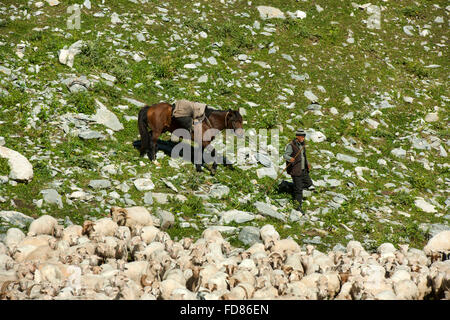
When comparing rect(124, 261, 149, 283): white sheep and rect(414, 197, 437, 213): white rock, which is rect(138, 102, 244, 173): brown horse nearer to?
rect(124, 261, 149, 283): white sheep

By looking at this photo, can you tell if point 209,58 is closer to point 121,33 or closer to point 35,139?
point 121,33

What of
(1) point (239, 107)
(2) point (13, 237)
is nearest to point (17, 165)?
(2) point (13, 237)

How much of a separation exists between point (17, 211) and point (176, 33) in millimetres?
11928

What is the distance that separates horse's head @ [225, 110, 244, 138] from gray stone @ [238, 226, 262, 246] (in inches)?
143

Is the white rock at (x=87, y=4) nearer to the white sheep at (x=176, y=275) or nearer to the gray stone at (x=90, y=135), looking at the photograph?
the gray stone at (x=90, y=135)

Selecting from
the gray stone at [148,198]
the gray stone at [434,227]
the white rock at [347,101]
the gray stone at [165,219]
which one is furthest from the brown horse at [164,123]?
the white rock at [347,101]

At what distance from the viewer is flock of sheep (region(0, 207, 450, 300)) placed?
557cm

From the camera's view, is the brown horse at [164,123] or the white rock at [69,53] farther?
the white rock at [69,53]

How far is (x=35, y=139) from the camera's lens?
10344mm

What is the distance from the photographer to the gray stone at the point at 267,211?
986 centimetres

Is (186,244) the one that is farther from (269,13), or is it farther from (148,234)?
(269,13)

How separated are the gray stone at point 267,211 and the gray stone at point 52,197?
4676 millimetres

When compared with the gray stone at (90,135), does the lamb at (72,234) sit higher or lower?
lower

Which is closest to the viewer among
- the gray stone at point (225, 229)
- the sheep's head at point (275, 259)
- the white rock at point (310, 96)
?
the sheep's head at point (275, 259)
